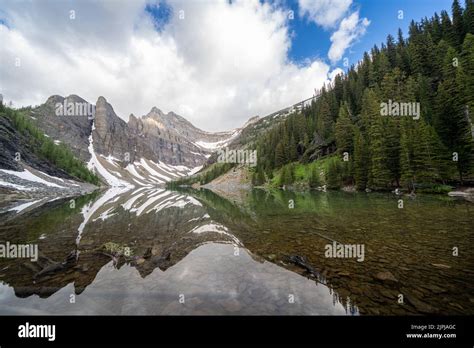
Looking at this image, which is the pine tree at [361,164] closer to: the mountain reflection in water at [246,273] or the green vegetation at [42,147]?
the mountain reflection in water at [246,273]

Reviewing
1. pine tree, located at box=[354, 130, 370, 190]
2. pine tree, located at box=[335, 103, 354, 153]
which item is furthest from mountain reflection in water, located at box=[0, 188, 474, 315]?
pine tree, located at box=[335, 103, 354, 153]

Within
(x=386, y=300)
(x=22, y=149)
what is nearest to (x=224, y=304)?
(x=386, y=300)

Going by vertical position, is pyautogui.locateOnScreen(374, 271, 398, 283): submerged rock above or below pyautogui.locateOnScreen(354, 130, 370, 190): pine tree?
below

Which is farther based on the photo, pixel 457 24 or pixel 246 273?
pixel 457 24

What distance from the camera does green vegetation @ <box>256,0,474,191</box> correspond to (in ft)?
122

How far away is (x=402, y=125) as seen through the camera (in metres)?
44.3

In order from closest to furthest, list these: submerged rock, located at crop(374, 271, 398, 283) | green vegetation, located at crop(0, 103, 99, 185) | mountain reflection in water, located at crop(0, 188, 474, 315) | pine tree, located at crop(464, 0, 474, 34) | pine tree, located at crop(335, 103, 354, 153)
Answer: mountain reflection in water, located at crop(0, 188, 474, 315), submerged rock, located at crop(374, 271, 398, 283), pine tree, located at crop(464, 0, 474, 34), pine tree, located at crop(335, 103, 354, 153), green vegetation, located at crop(0, 103, 99, 185)

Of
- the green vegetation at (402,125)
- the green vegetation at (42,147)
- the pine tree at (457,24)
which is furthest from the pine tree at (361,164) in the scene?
the green vegetation at (42,147)

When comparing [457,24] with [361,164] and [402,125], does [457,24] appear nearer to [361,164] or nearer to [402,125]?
[402,125]

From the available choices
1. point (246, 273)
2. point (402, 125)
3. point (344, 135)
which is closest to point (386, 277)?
point (246, 273)

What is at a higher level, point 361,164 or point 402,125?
point 402,125

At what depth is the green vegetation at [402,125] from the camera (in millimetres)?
37250

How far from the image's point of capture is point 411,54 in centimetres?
7938

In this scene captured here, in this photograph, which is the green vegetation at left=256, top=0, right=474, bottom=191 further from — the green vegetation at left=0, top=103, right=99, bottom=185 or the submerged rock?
the green vegetation at left=0, top=103, right=99, bottom=185
